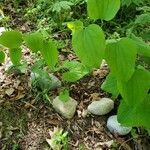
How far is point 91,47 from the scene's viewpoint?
38.1 inches

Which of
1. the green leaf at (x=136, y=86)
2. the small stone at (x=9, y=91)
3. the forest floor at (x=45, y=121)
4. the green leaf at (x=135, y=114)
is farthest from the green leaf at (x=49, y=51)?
the small stone at (x=9, y=91)

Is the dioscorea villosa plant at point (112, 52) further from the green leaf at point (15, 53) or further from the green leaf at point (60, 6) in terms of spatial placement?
the green leaf at point (60, 6)

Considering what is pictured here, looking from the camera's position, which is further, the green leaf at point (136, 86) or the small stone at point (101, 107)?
the small stone at point (101, 107)

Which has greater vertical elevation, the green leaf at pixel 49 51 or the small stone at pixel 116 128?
Result: the green leaf at pixel 49 51

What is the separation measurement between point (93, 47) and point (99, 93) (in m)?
1.64

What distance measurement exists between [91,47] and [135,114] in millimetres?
583

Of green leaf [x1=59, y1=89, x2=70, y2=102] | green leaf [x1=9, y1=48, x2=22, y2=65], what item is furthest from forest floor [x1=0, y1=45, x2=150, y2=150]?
green leaf [x1=9, y1=48, x2=22, y2=65]

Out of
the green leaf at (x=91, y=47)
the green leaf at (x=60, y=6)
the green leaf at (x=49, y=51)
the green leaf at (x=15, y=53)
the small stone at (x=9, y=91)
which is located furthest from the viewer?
the green leaf at (x=60, y=6)

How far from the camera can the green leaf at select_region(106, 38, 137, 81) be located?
971 mm

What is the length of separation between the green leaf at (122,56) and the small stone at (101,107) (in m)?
1.42

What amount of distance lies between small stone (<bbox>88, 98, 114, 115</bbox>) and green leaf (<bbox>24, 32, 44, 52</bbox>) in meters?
1.27

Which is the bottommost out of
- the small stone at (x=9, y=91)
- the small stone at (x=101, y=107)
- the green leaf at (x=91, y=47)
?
the small stone at (x=101, y=107)

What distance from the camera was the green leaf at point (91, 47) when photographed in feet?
3.17

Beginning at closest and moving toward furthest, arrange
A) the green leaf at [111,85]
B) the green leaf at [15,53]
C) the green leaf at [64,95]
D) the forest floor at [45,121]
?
the green leaf at [15,53]
the green leaf at [111,85]
the forest floor at [45,121]
the green leaf at [64,95]
